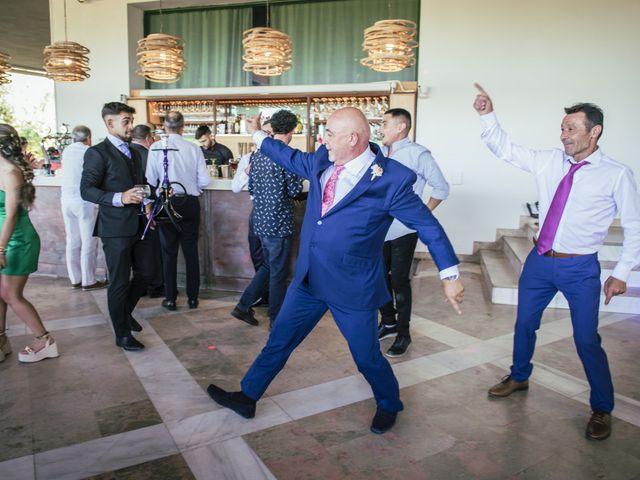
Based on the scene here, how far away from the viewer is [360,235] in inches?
90.1

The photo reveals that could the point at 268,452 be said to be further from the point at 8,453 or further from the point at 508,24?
the point at 508,24

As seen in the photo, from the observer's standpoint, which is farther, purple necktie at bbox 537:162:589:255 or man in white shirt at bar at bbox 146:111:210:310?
man in white shirt at bar at bbox 146:111:210:310

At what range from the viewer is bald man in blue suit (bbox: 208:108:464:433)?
7.36 ft

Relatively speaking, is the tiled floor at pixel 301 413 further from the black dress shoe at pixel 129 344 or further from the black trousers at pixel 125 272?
the black trousers at pixel 125 272

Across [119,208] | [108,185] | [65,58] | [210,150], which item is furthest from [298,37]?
[119,208]

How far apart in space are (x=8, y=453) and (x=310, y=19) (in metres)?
7.65

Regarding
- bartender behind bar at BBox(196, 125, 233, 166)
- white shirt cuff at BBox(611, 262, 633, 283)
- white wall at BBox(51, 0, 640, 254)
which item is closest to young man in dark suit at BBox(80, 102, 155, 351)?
white shirt cuff at BBox(611, 262, 633, 283)

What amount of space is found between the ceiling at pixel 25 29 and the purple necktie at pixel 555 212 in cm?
971

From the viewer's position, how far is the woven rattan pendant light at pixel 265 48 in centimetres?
519

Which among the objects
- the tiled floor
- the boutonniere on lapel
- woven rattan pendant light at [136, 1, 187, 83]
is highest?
woven rattan pendant light at [136, 1, 187, 83]

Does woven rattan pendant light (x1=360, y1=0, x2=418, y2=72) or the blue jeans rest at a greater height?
woven rattan pendant light (x1=360, y1=0, x2=418, y2=72)

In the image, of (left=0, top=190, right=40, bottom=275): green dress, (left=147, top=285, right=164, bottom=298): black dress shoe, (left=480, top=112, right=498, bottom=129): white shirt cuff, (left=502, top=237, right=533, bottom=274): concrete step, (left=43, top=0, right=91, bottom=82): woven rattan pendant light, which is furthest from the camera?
(left=43, top=0, right=91, bottom=82): woven rattan pendant light

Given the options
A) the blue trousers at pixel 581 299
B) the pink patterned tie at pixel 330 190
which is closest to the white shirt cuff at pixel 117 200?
the pink patterned tie at pixel 330 190

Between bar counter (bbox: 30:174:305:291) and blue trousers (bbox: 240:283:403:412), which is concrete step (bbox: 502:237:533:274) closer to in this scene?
bar counter (bbox: 30:174:305:291)
